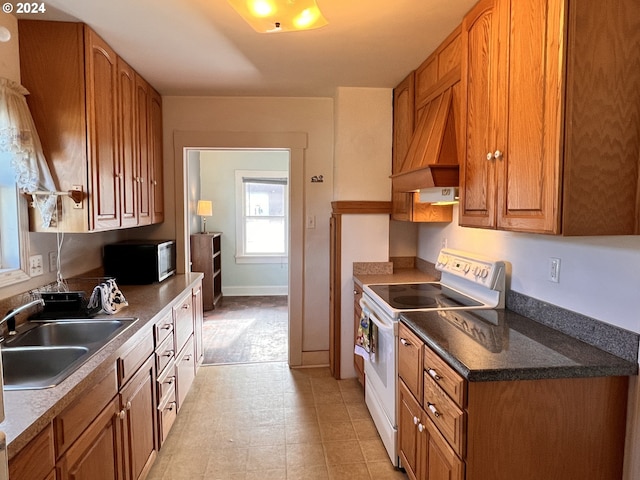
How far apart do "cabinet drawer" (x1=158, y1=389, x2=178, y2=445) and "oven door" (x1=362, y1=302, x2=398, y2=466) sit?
1227 millimetres

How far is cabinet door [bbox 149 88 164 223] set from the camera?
3.00 m

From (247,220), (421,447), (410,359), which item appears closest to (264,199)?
(247,220)

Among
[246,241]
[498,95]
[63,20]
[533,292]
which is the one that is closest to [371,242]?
[533,292]

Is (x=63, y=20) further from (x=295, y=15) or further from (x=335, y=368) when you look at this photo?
(x=335, y=368)

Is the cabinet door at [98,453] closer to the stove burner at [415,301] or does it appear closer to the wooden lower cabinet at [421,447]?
the wooden lower cabinet at [421,447]

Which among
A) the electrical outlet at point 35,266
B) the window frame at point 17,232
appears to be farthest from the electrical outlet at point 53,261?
the window frame at point 17,232

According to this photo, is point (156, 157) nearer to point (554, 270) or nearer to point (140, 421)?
point (140, 421)

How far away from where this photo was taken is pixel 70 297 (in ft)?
6.50

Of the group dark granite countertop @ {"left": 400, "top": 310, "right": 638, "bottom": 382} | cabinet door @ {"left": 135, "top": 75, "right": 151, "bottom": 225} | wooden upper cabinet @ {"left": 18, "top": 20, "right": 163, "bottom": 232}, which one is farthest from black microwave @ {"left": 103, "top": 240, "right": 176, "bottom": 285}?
dark granite countertop @ {"left": 400, "top": 310, "right": 638, "bottom": 382}

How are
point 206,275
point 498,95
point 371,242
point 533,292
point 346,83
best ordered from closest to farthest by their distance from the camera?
point 498,95 < point 533,292 < point 346,83 < point 371,242 < point 206,275

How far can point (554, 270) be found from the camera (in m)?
1.73

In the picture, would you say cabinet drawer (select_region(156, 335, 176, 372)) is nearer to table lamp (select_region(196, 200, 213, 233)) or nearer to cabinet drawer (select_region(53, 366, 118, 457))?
cabinet drawer (select_region(53, 366, 118, 457))

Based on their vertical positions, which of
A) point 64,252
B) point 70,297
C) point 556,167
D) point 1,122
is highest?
point 1,122

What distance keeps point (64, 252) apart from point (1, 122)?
88cm
